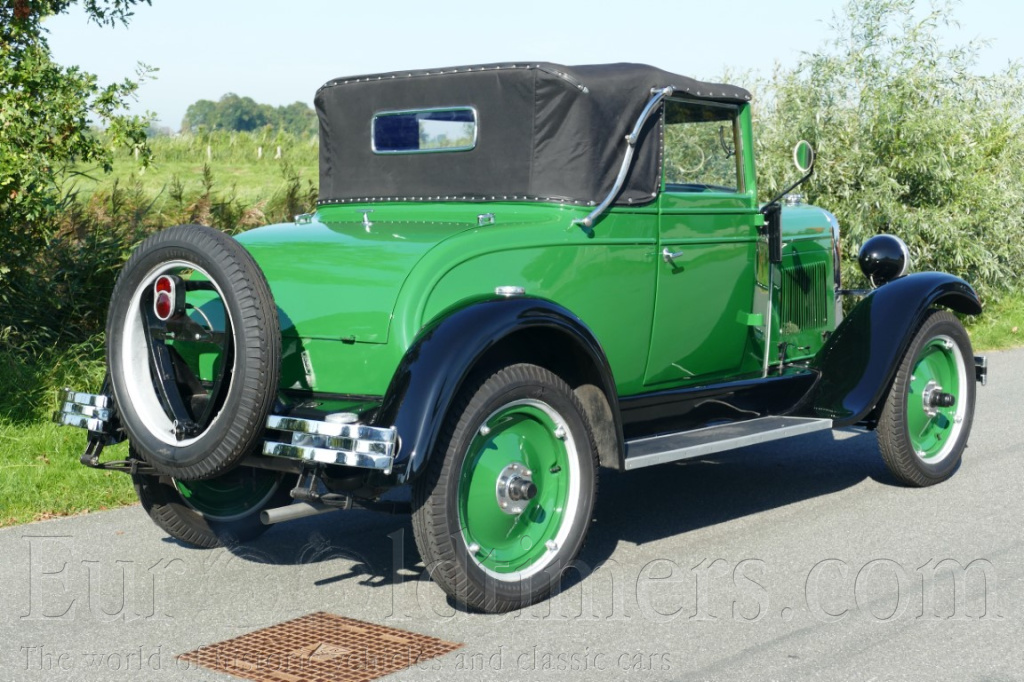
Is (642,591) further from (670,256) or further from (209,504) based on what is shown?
(209,504)

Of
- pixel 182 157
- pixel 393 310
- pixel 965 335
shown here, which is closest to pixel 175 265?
pixel 393 310

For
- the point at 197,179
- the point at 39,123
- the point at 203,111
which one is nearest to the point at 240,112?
the point at 203,111

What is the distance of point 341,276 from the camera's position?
4.65 m

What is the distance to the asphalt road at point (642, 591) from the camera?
12.6 feet

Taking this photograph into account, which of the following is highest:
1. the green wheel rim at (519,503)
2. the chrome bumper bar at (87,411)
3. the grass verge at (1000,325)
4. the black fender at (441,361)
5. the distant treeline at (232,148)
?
the distant treeline at (232,148)

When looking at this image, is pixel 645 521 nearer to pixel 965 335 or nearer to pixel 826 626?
pixel 826 626

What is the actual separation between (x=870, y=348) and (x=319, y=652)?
11.5 ft

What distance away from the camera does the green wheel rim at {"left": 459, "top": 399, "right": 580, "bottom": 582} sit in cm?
441

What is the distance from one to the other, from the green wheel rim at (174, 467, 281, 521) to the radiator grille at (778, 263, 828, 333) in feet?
9.77

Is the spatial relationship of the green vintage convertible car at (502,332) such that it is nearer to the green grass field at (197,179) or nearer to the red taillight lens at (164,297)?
the red taillight lens at (164,297)

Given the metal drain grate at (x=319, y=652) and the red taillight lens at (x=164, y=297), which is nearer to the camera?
the metal drain grate at (x=319, y=652)

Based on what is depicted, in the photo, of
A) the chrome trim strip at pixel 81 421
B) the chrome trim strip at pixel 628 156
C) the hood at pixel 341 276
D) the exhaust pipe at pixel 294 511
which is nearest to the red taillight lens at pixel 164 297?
the hood at pixel 341 276

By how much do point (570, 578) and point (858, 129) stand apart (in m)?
9.30

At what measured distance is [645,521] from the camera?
5.71m
